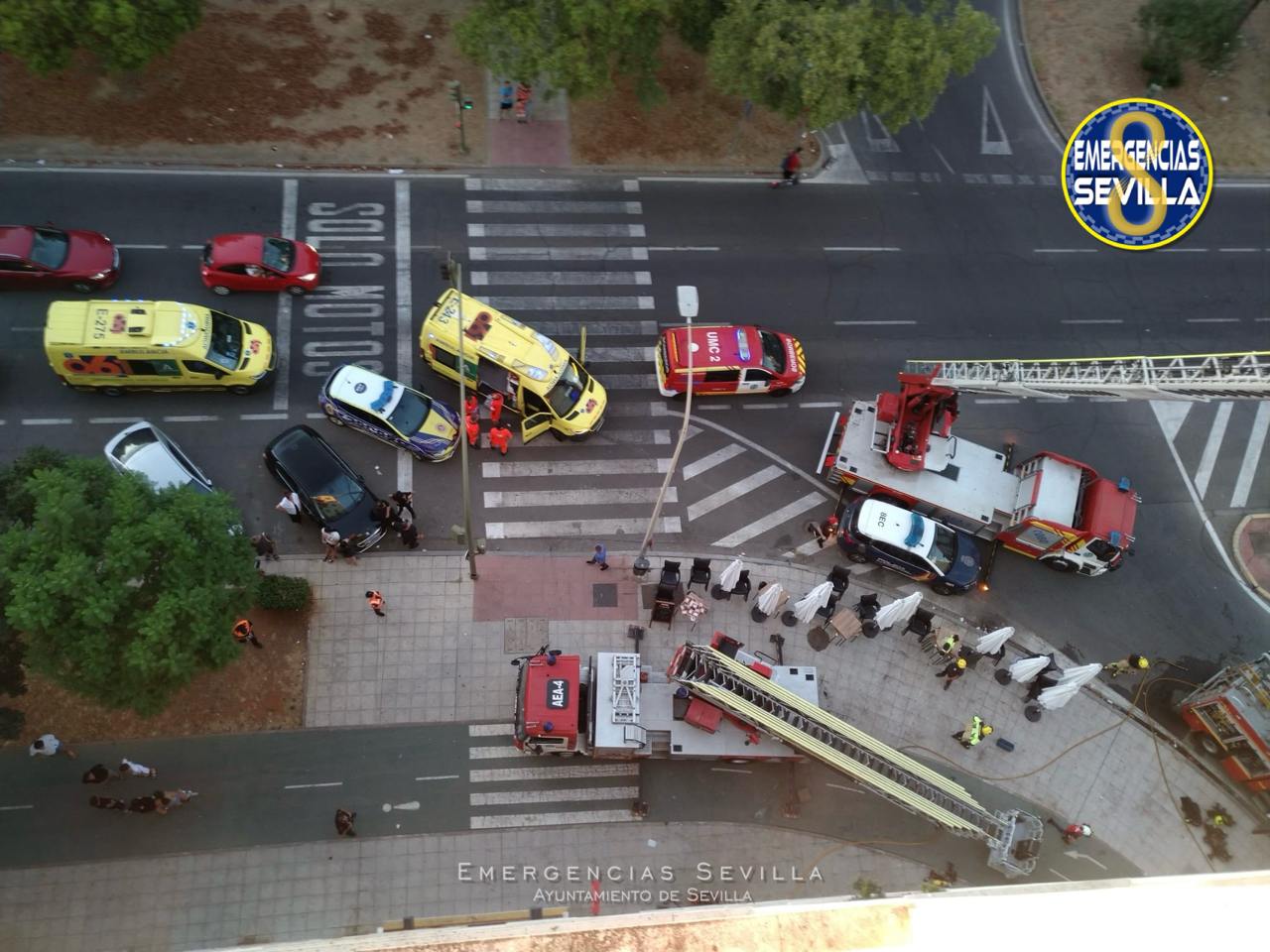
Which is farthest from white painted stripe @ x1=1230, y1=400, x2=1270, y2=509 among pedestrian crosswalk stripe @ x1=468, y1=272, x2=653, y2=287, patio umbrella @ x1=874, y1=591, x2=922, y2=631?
pedestrian crosswalk stripe @ x1=468, y1=272, x2=653, y2=287

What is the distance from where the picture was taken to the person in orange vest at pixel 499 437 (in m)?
26.5

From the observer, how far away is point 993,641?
24.5 m

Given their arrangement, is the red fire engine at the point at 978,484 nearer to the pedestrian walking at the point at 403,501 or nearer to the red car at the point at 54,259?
the pedestrian walking at the point at 403,501

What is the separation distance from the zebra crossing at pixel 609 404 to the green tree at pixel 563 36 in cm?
455

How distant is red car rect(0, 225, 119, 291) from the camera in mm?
26703

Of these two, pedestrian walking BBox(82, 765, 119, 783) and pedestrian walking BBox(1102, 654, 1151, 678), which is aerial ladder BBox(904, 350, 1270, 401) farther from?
pedestrian walking BBox(82, 765, 119, 783)

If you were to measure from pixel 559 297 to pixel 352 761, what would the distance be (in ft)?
54.3

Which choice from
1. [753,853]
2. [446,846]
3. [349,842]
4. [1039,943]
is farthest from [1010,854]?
[349,842]

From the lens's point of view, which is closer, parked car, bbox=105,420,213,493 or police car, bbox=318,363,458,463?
parked car, bbox=105,420,213,493

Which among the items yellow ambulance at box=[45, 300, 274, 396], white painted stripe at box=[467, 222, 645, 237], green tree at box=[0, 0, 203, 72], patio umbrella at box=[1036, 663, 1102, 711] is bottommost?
patio umbrella at box=[1036, 663, 1102, 711]

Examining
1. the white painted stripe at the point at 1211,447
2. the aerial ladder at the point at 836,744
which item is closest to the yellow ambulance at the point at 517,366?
the aerial ladder at the point at 836,744

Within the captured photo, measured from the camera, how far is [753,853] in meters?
22.9

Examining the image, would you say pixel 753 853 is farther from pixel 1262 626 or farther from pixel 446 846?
pixel 1262 626

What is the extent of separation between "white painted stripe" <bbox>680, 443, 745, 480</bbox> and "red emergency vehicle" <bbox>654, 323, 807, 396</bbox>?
203 cm
